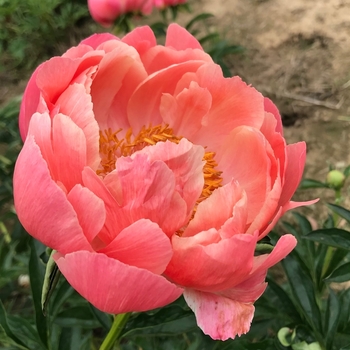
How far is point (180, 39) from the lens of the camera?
2.18 ft

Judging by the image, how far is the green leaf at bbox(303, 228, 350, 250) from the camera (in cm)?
77

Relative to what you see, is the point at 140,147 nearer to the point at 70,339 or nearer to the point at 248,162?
the point at 248,162

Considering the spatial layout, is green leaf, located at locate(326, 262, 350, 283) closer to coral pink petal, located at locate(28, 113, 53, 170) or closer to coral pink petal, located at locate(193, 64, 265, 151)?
coral pink petal, located at locate(193, 64, 265, 151)

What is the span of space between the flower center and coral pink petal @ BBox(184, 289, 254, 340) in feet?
0.45

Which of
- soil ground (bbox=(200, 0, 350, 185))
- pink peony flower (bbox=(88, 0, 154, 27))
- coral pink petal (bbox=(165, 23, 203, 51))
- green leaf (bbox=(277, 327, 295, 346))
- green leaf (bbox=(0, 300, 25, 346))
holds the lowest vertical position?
soil ground (bbox=(200, 0, 350, 185))

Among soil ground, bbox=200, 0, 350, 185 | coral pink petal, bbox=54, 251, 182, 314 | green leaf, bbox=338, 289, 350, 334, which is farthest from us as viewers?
soil ground, bbox=200, 0, 350, 185

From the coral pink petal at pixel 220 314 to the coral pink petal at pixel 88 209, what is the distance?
0.13 m

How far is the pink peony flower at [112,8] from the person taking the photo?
4.30ft

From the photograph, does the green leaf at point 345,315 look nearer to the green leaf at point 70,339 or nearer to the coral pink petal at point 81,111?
the green leaf at point 70,339

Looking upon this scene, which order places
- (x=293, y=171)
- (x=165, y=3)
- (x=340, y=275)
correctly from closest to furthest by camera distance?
1. (x=293, y=171)
2. (x=340, y=275)
3. (x=165, y=3)

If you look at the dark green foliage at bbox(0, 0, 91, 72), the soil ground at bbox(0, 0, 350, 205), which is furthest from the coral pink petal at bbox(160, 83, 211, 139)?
the dark green foliage at bbox(0, 0, 91, 72)

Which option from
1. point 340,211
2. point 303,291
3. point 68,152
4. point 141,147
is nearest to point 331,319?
point 303,291

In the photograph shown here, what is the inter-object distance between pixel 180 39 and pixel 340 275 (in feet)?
1.48

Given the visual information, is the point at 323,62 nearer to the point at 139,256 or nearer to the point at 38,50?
the point at 38,50
